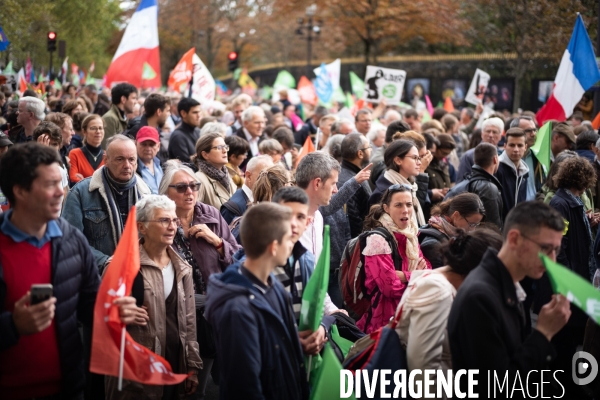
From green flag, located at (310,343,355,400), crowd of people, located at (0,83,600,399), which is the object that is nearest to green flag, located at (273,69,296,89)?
crowd of people, located at (0,83,600,399)

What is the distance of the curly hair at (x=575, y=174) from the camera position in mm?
6867

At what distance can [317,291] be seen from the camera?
4.18m

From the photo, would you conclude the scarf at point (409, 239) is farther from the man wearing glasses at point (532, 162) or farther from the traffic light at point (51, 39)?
the traffic light at point (51, 39)

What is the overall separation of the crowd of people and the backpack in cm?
2

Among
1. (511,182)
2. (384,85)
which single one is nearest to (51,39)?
(384,85)

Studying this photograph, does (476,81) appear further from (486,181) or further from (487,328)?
(487,328)

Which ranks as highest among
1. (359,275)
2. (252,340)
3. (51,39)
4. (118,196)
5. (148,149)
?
(51,39)

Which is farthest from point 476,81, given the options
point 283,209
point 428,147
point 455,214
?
point 283,209

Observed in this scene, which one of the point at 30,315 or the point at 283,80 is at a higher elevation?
the point at 283,80

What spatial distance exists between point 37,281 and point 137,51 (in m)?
8.56

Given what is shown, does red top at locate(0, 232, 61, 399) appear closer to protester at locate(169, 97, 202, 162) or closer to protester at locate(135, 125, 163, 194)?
protester at locate(135, 125, 163, 194)

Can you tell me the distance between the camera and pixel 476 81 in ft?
53.1

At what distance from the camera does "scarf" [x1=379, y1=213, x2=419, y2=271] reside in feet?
18.7

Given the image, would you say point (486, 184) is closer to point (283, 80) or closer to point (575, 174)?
point (575, 174)
